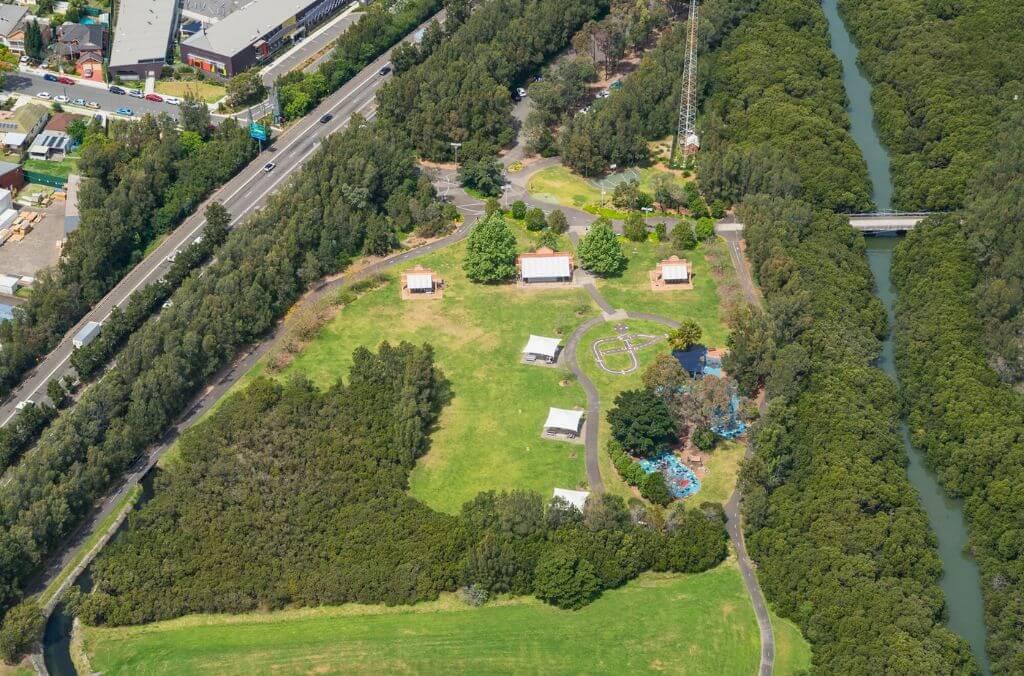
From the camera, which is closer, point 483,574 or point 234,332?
point 483,574

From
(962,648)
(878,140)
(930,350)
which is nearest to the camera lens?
(962,648)

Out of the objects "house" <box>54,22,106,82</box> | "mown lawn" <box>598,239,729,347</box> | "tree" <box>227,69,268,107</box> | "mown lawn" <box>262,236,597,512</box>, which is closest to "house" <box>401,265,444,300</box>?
"mown lawn" <box>262,236,597,512</box>

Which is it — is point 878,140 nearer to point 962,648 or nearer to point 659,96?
point 659,96

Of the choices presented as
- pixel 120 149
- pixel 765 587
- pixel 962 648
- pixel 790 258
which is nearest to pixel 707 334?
pixel 790 258

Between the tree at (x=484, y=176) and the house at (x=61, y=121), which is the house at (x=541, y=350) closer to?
the tree at (x=484, y=176)

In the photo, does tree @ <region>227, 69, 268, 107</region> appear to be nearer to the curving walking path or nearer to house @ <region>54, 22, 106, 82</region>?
house @ <region>54, 22, 106, 82</region>

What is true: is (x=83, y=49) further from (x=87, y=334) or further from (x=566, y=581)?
(x=566, y=581)

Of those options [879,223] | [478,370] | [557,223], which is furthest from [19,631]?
[879,223]

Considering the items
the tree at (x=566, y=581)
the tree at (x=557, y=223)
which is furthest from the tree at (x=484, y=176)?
the tree at (x=566, y=581)
